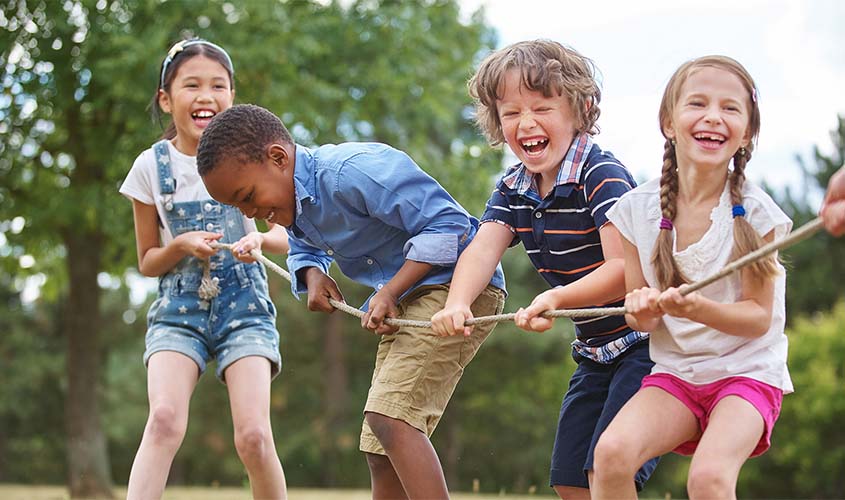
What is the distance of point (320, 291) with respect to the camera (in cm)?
409

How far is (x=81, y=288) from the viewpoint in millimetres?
13234

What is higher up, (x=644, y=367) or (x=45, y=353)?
(x=45, y=353)

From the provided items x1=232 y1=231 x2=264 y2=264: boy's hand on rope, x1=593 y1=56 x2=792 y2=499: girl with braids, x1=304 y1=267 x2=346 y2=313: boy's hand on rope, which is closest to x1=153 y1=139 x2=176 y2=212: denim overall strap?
x1=232 y1=231 x2=264 y2=264: boy's hand on rope

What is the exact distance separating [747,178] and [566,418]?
115 centimetres

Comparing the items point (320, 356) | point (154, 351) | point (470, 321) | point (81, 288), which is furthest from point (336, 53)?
point (320, 356)

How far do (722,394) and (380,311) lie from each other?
1.20 metres

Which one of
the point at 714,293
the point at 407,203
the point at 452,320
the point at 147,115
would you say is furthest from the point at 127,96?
the point at 714,293

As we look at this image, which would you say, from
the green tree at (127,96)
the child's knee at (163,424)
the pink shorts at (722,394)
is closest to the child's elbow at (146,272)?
the child's knee at (163,424)

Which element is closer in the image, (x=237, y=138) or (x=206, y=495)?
(x=237, y=138)

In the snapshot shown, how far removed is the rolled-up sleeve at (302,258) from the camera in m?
4.26

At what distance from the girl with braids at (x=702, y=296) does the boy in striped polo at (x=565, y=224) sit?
0.70 ft

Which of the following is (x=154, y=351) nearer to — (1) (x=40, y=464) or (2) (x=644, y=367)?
(2) (x=644, y=367)

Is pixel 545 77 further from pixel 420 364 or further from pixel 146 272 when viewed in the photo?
pixel 146 272

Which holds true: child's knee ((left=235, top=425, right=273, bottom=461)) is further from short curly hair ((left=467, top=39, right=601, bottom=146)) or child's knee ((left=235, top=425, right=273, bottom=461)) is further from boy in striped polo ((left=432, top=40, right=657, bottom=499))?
short curly hair ((left=467, top=39, right=601, bottom=146))
